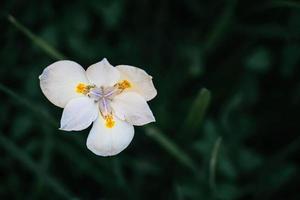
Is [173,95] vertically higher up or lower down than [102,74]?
higher up

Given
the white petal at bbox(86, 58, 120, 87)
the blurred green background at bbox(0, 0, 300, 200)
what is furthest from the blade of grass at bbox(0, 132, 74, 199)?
the white petal at bbox(86, 58, 120, 87)

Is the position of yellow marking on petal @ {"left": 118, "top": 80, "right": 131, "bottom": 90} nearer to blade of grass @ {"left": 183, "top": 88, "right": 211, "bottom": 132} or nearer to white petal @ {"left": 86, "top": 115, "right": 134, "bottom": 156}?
white petal @ {"left": 86, "top": 115, "right": 134, "bottom": 156}

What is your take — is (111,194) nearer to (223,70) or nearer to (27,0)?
(223,70)

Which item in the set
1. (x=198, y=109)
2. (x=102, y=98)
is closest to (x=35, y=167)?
(x=102, y=98)

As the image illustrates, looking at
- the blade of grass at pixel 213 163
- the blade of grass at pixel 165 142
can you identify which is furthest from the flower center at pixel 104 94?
the blade of grass at pixel 213 163

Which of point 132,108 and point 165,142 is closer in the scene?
point 132,108

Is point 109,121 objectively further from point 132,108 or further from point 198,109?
point 198,109
